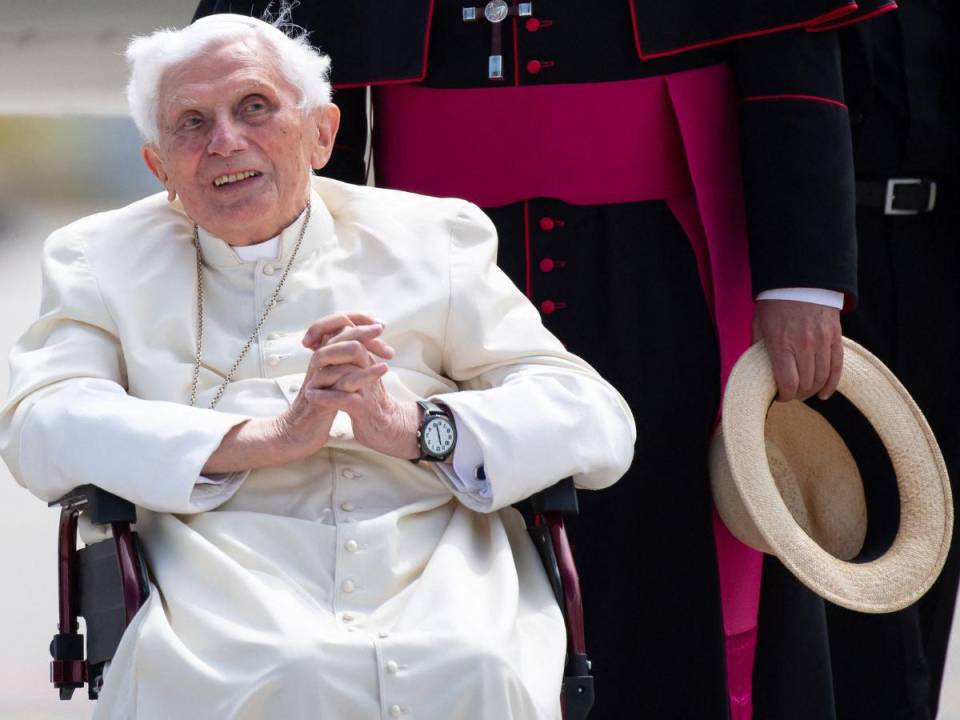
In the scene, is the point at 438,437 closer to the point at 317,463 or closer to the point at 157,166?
the point at 317,463

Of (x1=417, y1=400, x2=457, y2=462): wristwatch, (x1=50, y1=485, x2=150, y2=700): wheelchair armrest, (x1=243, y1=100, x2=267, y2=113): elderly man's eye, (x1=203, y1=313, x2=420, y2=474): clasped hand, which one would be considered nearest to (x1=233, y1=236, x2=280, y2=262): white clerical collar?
(x1=243, y1=100, x2=267, y2=113): elderly man's eye

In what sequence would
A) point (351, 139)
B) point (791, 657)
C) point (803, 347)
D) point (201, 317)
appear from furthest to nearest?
1. point (351, 139)
2. point (791, 657)
3. point (803, 347)
4. point (201, 317)

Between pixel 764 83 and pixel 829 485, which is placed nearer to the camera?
pixel 764 83

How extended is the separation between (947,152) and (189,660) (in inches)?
87.6

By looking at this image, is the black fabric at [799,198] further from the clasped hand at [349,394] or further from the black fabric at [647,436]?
the clasped hand at [349,394]

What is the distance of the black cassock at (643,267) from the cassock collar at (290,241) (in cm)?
50

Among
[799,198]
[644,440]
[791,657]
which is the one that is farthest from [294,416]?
[791,657]

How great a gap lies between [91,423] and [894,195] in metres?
1.98

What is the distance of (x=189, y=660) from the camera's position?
3049mm

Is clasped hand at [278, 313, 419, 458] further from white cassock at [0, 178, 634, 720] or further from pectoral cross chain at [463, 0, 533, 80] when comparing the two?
pectoral cross chain at [463, 0, 533, 80]

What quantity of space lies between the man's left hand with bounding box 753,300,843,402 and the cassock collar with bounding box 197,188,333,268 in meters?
0.94

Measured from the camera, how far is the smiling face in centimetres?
348

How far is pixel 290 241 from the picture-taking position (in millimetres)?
3619

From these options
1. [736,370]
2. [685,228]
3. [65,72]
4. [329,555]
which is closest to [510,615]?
[329,555]
